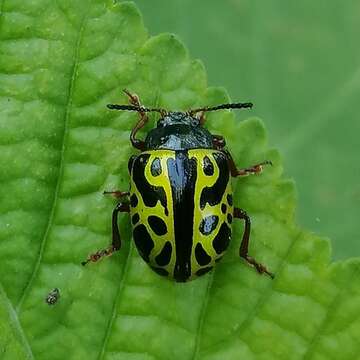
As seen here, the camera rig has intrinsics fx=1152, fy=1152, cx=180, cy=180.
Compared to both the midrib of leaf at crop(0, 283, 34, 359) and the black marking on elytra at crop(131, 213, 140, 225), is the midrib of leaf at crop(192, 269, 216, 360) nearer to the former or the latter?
the black marking on elytra at crop(131, 213, 140, 225)

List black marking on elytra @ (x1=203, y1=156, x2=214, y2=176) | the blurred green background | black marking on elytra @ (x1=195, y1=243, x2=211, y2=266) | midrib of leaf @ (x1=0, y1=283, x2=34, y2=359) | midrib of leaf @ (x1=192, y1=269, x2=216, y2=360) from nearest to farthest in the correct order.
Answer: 1. midrib of leaf @ (x1=0, y1=283, x2=34, y2=359)
2. midrib of leaf @ (x1=192, y1=269, x2=216, y2=360)
3. black marking on elytra @ (x1=195, y1=243, x2=211, y2=266)
4. black marking on elytra @ (x1=203, y1=156, x2=214, y2=176)
5. the blurred green background

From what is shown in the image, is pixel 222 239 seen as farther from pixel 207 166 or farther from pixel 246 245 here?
pixel 207 166

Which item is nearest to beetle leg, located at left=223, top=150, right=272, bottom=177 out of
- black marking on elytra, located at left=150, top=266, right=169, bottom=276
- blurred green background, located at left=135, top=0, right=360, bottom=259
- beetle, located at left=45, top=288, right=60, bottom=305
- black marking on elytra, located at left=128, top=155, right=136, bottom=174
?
black marking on elytra, located at left=128, top=155, right=136, bottom=174

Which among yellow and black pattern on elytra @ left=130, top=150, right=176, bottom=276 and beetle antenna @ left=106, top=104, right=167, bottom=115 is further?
yellow and black pattern on elytra @ left=130, top=150, right=176, bottom=276

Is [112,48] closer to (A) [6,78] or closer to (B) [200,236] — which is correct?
(A) [6,78]

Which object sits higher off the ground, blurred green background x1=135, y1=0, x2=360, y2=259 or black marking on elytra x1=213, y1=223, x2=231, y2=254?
blurred green background x1=135, y1=0, x2=360, y2=259

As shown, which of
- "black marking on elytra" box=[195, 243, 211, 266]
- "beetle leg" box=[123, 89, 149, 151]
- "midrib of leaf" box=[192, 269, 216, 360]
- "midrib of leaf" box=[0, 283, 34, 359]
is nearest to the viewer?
"midrib of leaf" box=[0, 283, 34, 359]

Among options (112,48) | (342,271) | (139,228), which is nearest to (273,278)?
(342,271)

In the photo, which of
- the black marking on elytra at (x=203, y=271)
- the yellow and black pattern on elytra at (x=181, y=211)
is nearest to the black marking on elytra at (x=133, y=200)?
the yellow and black pattern on elytra at (x=181, y=211)

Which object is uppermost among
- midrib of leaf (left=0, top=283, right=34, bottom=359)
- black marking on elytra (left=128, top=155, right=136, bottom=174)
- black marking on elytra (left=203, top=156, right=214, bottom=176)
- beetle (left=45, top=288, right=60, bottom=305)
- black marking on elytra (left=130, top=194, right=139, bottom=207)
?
black marking on elytra (left=203, top=156, right=214, bottom=176)
